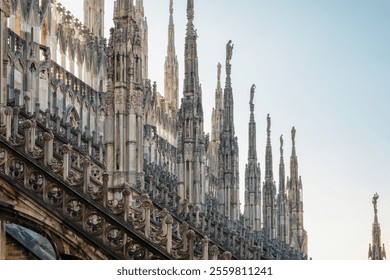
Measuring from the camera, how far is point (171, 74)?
61.2m

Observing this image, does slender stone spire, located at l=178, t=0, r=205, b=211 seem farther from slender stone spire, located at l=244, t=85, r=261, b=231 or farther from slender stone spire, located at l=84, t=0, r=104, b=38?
slender stone spire, located at l=84, t=0, r=104, b=38

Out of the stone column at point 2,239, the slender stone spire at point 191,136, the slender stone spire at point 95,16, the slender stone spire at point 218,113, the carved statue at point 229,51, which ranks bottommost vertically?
the stone column at point 2,239

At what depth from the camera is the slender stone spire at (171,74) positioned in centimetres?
6106

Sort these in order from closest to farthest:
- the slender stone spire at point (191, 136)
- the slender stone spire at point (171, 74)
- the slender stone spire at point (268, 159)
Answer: the slender stone spire at point (191, 136), the slender stone spire at point (268, 159), the slender stone spire at point (171, 74)

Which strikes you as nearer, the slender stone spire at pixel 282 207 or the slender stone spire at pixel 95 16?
the slender stone spire at pixel 95 16

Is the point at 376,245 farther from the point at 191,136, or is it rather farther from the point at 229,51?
the point at 229,51

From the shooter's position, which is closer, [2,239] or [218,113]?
[2,239]

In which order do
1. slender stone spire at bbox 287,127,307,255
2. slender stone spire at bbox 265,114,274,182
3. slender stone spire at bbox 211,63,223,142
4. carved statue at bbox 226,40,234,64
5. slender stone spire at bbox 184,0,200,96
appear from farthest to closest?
1. slender stone spire at bbox 211,63,223,142
2. slender stone spire at bbox 287,127,307,255
3. slender stone spire at bbox 265,114,274,182
4. carved statue at bbox 226,40,234,64
5. slender stone spire at bbox 184,0,200,96

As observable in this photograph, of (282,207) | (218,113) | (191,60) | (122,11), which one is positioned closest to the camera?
(122,11)

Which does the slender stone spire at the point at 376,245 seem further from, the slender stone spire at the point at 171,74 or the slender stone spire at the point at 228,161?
the slender stone spire at the point at 171,74

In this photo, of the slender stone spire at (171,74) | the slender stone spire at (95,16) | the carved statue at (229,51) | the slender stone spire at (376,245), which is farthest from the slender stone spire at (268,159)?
the slender stone spire at (171,74)

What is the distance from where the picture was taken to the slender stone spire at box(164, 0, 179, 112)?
61062 millimetres

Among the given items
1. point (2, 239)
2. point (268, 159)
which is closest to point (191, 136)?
point (2, 239)

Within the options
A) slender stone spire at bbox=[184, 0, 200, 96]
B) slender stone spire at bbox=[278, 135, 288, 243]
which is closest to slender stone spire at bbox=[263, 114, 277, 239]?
slender stone spire at bbox=[278, 135, 288, 243]
